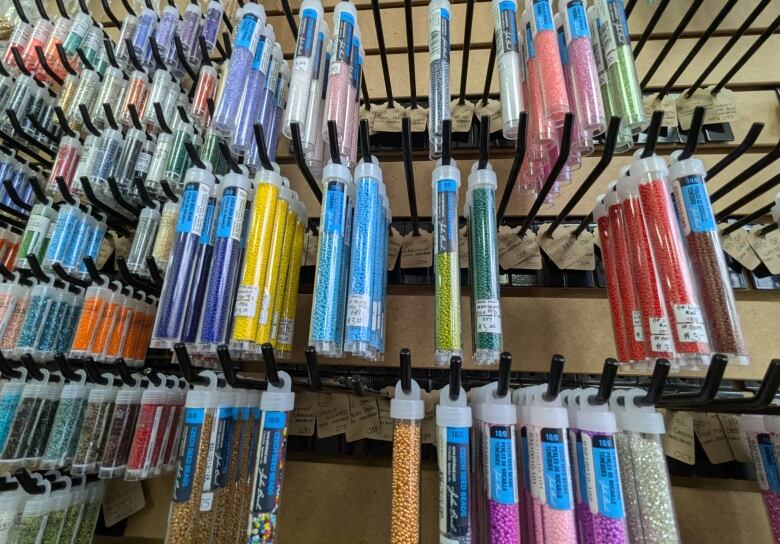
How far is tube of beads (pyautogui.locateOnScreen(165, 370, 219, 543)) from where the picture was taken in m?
0.74

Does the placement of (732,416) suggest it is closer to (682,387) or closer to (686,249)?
(682,387)

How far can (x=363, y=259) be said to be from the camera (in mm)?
824

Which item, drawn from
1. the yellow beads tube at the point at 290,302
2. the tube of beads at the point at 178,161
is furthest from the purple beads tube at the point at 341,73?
the tube of beads at the point at 178,161

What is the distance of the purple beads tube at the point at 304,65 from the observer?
896mm

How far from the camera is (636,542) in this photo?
63cm

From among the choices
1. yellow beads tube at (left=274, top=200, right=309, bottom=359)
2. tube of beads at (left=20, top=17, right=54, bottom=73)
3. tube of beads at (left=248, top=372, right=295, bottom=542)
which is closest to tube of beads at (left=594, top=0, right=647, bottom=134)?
yellow beads tube at (left=274, top=200, right=309, bottom=359)

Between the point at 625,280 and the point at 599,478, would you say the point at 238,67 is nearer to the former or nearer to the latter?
the point at 625,280

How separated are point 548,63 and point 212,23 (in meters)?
1.23

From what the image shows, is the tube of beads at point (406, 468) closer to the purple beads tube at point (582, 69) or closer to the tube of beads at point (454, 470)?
the tube of beads at point (454, 470)

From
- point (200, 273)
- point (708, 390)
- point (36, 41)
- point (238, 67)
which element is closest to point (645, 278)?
point (708, 390)

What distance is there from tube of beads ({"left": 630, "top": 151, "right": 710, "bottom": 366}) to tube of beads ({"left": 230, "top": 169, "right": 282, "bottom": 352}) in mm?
808

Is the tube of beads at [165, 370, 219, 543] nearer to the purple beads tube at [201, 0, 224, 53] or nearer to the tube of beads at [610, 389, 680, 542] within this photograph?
the tube of beads at [610, 389, 680, 542]

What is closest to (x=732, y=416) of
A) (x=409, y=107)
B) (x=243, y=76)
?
→ (x=409, y=107)

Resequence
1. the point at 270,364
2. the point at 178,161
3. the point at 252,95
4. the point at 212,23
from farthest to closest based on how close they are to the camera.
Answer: the point at 212,23
the point at 178,161
the point at 252,95
the point at 270,364
